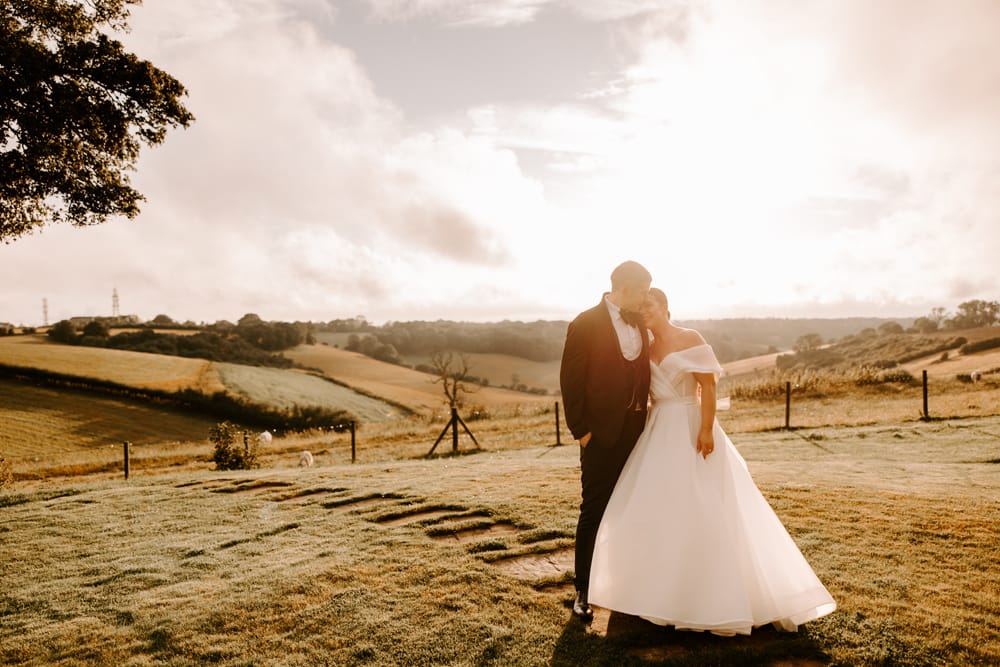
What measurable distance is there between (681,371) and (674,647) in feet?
6.81

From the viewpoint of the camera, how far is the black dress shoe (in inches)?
186

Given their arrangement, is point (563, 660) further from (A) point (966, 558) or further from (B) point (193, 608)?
(A) point (966, 558)

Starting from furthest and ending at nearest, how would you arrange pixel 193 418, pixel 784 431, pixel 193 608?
1. pixel 193 418
2. pixel 784 431
3. pixel 193 608

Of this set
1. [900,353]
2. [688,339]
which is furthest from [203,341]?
[900,353]

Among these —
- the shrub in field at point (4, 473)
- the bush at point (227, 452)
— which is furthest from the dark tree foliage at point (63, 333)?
the bush at point (227, 452)

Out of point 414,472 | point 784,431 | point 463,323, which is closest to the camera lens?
point 414,472

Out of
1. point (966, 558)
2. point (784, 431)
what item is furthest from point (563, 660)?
point (784, 431)

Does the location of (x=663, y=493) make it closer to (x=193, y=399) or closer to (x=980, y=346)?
(x=193, y=399)

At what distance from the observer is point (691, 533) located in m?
4.43

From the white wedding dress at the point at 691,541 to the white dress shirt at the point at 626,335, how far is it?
0.84 ft

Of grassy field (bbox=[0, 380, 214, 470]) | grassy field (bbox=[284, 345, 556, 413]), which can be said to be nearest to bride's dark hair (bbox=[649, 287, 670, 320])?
grassy field (bbox=[0, 380, 214, 470])

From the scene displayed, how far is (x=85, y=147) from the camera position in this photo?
1406 cm

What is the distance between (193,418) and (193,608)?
148 ft

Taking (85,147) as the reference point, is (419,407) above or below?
below
